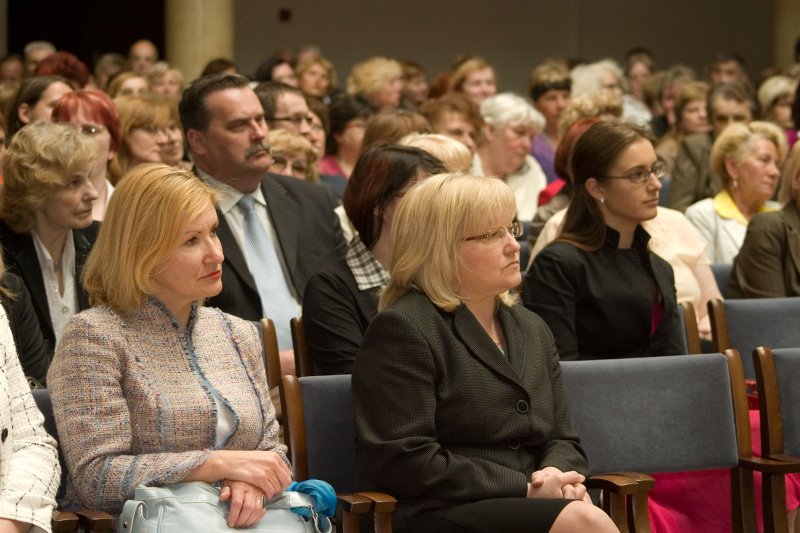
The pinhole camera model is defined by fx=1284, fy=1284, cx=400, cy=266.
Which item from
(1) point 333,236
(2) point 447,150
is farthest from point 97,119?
(2) point 447,150

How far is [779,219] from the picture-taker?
17.1 ft

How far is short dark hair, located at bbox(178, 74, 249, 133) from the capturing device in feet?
15.8

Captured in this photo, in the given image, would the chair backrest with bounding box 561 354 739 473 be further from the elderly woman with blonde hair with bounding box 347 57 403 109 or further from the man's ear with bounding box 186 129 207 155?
the elderly woman with blonde hair with bounding box 347 57 403 109

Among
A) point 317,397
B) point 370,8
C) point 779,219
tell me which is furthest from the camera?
point 370,8

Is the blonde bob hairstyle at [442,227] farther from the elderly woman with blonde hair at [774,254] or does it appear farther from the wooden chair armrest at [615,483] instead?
the elderly woman with blonde hair at [774,254]

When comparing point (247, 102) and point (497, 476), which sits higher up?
point (247, 102)

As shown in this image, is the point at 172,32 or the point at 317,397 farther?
the point at 172,32

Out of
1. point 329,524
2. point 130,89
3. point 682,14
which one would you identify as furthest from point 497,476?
point 682,14

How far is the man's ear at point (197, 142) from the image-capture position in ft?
15.7

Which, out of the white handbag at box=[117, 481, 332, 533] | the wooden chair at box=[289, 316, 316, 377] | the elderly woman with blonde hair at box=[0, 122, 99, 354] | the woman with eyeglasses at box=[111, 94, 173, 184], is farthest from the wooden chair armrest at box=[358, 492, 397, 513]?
the woman with eyeglasses at box=[111, 94, 173, 184]

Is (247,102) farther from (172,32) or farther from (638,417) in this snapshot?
(172,32)

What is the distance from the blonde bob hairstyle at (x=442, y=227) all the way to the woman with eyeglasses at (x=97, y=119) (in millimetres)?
2055

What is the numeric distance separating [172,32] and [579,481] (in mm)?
9217

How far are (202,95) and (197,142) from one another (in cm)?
19
